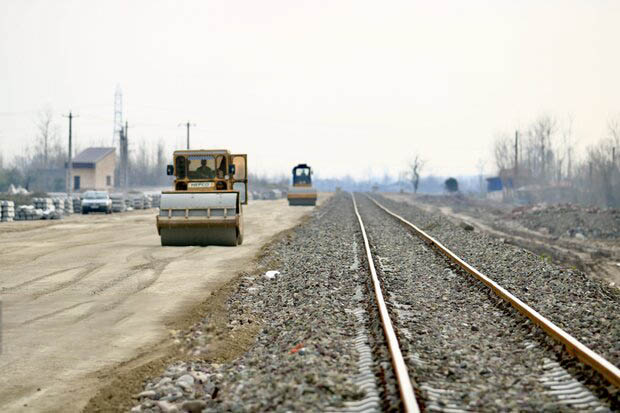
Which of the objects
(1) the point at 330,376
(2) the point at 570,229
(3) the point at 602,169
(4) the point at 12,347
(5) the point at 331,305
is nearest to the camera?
(1) the point at 330,376

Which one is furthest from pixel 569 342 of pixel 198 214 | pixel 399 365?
pixel 198 214

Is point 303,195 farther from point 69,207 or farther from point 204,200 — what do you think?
point 204,200

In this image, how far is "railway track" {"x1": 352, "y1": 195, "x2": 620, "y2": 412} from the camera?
5.77m

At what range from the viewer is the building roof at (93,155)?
78875mm

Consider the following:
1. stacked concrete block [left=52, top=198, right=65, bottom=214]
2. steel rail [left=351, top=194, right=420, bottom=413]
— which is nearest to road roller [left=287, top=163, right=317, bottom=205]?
stacked concrete block [left=52, top=198, right=65, bottom=214]

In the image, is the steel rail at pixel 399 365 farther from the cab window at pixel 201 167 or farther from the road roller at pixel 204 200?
the cab window at pixel 201 167

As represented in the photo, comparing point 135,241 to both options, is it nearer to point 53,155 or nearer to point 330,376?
point 330,376

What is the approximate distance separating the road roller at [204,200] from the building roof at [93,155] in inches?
2441

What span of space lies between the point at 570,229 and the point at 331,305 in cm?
3412

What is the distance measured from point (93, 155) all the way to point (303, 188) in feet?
131

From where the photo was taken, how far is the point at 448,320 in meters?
9.16

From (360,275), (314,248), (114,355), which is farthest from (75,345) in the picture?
(314,248)

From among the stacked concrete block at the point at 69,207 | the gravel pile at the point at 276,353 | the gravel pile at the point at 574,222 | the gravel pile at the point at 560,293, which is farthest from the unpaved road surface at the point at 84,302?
the gravel pile at the point at 574,222

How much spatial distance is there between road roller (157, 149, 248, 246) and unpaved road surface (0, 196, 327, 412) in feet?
1.75
